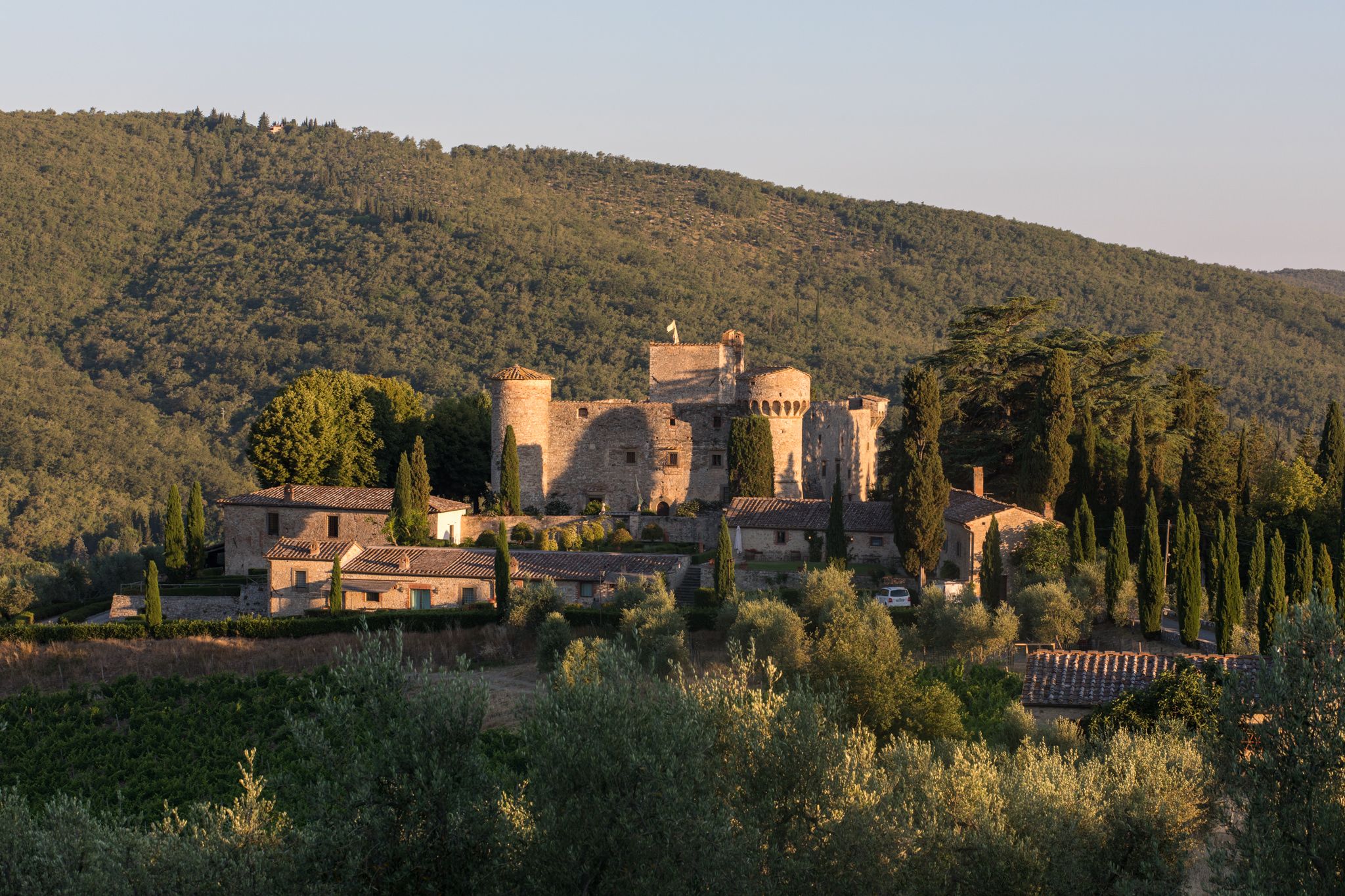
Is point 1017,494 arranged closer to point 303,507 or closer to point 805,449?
point 805,449

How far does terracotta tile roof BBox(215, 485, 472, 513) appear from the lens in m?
41.2

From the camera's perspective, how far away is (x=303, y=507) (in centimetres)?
4122

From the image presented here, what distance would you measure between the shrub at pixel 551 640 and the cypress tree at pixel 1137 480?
1594 cm

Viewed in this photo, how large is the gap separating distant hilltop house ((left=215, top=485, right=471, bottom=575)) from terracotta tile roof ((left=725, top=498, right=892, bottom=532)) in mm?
9171

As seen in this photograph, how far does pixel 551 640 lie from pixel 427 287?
265 ft

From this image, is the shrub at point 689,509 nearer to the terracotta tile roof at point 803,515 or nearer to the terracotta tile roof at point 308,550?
the terracotta tile roof at point 803,515

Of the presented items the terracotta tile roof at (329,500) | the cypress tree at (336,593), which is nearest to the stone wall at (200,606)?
the cypress tree at (336,593)

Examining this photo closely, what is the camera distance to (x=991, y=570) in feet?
110

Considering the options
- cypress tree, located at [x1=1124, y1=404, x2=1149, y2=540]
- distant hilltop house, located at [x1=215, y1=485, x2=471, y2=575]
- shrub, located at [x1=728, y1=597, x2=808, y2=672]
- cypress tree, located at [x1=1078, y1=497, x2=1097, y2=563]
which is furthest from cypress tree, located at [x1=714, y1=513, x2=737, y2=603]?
cypress tree, located at [x1=1124, y1=404, x2=1149, y2=540]

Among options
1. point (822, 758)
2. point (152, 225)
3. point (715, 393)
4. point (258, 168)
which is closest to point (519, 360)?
point (715, 393)

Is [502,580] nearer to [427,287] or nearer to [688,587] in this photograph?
[688,587]

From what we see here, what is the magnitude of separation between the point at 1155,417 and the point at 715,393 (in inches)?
575

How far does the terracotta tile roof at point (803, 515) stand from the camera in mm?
38812

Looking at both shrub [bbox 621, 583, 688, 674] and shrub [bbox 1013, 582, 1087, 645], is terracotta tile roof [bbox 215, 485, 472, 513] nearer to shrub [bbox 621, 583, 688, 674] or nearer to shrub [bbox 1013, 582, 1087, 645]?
shrub [bbox 621, 583, 688, 674]
